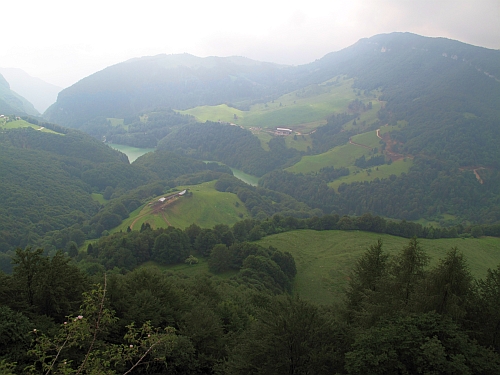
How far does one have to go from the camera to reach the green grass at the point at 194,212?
9069cm

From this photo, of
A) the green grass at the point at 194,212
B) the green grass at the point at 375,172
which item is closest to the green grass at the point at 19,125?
the green grass at the point at 194,212

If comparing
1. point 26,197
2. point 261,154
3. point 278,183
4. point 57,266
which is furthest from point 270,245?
point 261,154

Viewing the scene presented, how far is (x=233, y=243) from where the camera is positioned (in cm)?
5972

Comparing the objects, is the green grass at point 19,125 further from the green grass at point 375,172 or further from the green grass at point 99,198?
the green grass at point 375,172

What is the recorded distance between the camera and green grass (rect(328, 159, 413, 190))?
497 feet

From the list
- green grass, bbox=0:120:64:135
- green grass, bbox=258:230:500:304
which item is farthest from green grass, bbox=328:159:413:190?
green grass, bbox=0:120:64:135

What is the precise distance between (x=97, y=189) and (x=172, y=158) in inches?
1925

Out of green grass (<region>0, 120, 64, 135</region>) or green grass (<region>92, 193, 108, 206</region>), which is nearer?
green grass (<region>92, 193, 108, 206</region>)

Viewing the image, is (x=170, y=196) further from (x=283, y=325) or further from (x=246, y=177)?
(x=283, y=325)

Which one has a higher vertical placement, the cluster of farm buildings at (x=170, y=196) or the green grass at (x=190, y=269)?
the cluster of farm buildings at (x=170, y=196)

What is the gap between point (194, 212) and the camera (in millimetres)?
100500

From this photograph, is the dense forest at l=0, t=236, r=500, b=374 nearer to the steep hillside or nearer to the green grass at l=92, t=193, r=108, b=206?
the steep hillside

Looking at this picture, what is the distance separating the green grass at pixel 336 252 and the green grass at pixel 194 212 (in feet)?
113

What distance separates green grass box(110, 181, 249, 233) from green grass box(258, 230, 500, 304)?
34307 mm
